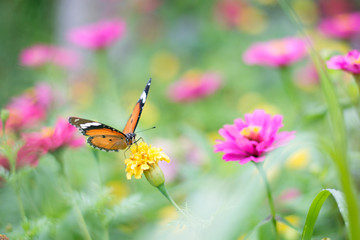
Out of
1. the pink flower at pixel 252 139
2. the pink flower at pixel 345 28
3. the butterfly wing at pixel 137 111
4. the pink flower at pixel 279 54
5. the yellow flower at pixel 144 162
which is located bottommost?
the pink flower at pixel 252 139

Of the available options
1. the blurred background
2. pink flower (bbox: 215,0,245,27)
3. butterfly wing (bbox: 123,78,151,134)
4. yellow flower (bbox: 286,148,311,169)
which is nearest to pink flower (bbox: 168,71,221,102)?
the blurred background

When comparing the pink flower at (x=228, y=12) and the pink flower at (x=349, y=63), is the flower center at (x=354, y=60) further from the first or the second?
the pink flower at (x=228, y=12)

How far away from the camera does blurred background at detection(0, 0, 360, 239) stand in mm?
A: 638

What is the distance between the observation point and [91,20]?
100 inches

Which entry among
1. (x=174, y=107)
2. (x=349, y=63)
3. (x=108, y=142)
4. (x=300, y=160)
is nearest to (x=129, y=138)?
(x=108, y=142)

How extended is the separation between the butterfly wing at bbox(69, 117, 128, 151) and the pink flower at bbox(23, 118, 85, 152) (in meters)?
0.05

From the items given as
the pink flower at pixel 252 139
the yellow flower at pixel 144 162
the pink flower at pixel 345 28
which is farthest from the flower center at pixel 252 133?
the pink flower at pixel 345 28

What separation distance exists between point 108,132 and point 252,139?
0.29 meters

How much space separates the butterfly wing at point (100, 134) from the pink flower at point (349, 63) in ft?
1.32

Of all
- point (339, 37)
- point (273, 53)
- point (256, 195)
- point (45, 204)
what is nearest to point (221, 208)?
point (256, 195)

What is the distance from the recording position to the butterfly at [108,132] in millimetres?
659

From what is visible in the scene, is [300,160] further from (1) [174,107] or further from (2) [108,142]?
(1) [174,107]

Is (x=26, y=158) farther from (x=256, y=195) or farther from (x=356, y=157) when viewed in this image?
(x=356, y=157)

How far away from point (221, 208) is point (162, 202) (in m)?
0.38
